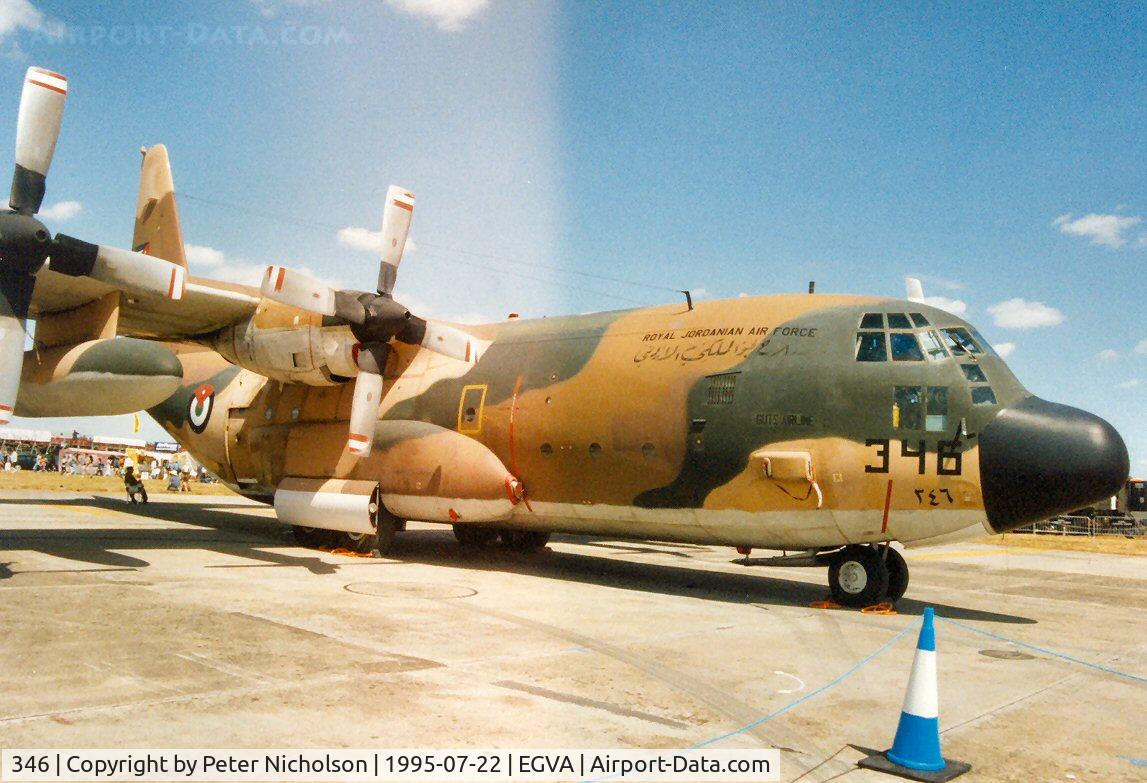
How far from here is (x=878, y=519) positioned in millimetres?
11297

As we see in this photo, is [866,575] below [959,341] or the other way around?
below

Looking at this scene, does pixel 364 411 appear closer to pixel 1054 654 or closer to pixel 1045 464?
pixel 1045 464

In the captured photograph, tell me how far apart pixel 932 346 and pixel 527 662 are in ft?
24.2

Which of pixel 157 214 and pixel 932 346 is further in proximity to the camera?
pixel 157 214

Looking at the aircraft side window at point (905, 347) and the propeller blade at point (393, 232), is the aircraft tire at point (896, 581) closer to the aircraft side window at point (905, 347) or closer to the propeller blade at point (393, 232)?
the aircraft side window at point (905, 347)

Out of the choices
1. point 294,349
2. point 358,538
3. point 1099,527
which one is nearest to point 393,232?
point 294,349

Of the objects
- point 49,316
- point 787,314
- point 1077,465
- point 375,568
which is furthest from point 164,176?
point 1077,465

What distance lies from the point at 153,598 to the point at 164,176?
14598mm

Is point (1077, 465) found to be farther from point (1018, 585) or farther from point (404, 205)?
point (404, 205)

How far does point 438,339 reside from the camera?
50.2 ft

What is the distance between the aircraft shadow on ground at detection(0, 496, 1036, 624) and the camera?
12914mm

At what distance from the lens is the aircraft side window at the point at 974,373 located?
11289 mm

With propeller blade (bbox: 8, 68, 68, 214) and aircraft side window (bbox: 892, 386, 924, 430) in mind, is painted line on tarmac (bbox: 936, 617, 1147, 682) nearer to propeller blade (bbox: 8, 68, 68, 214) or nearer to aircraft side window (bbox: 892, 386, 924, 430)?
aircraft side window (bbox: 892, 386, 924, 430)

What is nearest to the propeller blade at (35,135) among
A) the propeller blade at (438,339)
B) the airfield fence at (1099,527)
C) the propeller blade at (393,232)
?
the propeller blade at (393,232)
